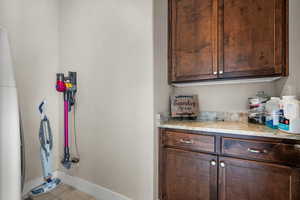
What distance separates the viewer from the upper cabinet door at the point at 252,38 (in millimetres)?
1186

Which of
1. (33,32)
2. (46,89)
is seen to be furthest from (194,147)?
(33,32)

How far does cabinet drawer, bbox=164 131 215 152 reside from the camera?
47.4 inches

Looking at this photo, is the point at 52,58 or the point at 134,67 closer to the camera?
the point at 134,67

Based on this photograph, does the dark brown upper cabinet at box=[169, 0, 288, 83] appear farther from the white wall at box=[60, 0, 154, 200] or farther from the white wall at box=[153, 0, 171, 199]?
the white wall at box=[60, 0, 154, 200]

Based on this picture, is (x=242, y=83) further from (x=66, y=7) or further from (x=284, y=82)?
(x=66, y=7)

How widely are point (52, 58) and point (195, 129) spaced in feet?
6.93

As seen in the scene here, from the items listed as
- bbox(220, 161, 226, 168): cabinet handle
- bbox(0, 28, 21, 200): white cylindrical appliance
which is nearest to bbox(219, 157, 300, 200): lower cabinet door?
bbox(220, 161, 226, 168): cabinet handle

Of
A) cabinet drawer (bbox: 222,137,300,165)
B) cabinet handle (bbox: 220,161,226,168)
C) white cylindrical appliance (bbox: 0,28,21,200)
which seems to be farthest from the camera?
cabinet handle (bbox: 220,161,226,168)

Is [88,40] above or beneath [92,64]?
above

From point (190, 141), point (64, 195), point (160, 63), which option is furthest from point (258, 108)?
point (64, 195)

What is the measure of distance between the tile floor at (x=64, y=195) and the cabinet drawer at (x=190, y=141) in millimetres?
1208

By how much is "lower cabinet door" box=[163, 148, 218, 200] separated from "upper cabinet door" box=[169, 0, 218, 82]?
783mm

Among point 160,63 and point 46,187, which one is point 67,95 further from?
point 160,63

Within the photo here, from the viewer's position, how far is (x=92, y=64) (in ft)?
5.72
